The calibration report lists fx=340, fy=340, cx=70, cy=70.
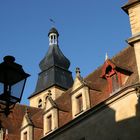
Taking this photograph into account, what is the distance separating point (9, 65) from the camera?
6.34 meters

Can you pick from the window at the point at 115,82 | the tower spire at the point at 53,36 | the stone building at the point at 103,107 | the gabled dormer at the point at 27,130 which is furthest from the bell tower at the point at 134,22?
the tower spire at the point at 53,36

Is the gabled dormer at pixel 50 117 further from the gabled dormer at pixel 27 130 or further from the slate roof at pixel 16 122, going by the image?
the gabled dormer at pixel 27 130

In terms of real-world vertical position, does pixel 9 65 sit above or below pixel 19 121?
below

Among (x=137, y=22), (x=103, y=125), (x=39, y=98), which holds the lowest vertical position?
(x=103, y=125)

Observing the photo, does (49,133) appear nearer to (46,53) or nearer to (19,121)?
(19,121)

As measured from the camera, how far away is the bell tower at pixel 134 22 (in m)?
17.6

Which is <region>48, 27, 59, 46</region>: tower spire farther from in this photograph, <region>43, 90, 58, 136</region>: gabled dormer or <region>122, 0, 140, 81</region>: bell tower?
<region>122, 0, 140, 81</region>: bell tower

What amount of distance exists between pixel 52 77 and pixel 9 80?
138ft

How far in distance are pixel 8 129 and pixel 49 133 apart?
8502 millimetres

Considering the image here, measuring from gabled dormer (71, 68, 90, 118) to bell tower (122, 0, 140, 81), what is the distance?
405 centimetres

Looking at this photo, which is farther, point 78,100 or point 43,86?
point 43,86

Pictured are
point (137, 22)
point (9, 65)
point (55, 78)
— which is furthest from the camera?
point (55, 78)

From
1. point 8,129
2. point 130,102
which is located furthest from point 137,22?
point 8,129

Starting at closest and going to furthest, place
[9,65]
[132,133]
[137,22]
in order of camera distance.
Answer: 1. [9,65]
2. [132,133]
3. [137,22]
